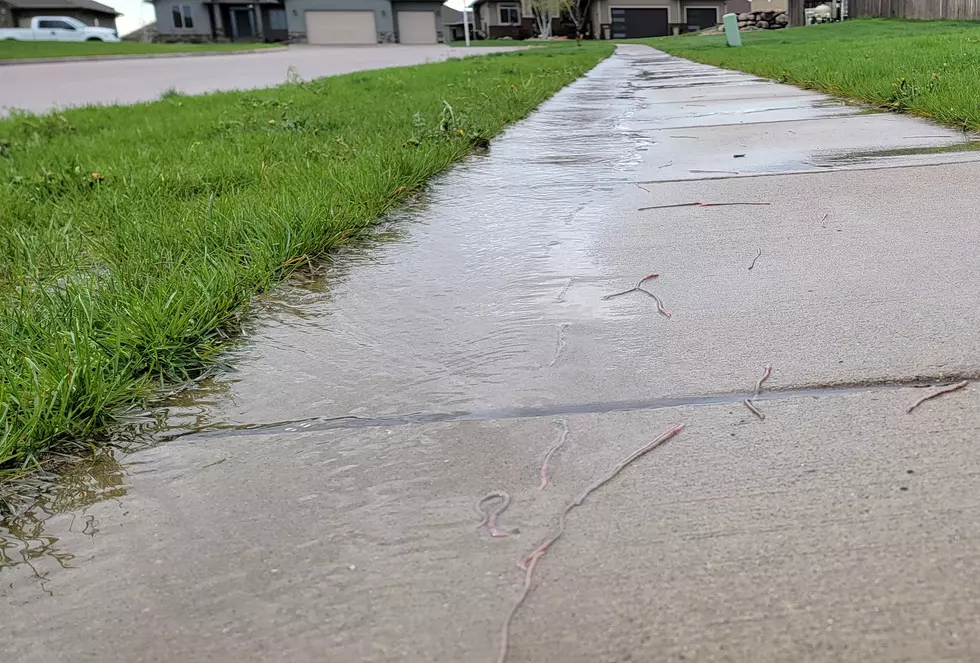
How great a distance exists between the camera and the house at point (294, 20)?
47438 millimetres

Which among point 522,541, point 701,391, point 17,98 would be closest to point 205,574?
point 522,541

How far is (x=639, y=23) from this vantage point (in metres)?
55.6

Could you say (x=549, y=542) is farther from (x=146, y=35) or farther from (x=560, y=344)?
(x=146, y=35)

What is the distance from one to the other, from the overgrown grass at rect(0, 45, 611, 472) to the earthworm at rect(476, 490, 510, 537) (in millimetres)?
862

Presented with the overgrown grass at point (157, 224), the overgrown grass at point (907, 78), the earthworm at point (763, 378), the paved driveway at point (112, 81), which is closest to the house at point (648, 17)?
the paved driveway at point (112, 81)

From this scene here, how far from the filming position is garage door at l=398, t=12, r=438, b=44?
50188mm

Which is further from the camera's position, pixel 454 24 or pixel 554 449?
pixel 454 24

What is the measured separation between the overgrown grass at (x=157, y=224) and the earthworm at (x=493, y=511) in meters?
0.86

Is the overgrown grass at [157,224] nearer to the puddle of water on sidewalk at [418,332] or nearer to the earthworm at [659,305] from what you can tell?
the puddle of water on sidewalk at [418,332]

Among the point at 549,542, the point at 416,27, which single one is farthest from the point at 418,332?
the point at 416,27

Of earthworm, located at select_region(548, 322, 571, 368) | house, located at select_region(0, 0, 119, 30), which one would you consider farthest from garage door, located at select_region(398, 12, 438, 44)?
earthworm, located at select_region(548, 322, 571, 368)

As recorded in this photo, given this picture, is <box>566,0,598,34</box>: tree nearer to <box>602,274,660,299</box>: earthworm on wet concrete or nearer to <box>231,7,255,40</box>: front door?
<box>231,7,255,40</box>: front door

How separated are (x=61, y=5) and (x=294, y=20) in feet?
66.2

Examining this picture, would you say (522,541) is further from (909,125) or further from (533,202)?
(909,125)
